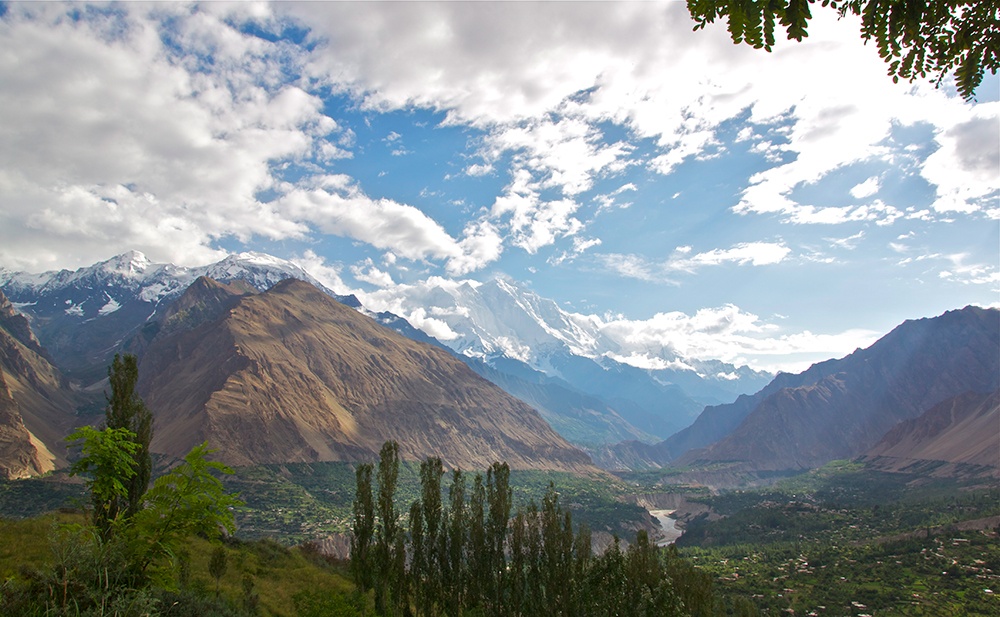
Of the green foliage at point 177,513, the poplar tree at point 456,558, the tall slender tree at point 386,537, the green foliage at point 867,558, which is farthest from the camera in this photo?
the green foliage at point 867,558

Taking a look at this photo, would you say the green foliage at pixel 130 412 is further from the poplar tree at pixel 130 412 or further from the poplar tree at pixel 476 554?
the poplar tree at pixel 476 554

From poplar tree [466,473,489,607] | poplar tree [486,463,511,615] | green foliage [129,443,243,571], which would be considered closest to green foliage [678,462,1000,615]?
poplar tree [486,463,511,615]

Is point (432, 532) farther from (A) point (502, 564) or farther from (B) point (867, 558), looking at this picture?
(B) point (867, 558)

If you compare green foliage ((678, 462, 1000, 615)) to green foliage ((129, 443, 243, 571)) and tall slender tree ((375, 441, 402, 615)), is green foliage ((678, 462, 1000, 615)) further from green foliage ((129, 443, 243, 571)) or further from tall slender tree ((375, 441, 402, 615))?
green foliage ((129, 443, 243, 571))

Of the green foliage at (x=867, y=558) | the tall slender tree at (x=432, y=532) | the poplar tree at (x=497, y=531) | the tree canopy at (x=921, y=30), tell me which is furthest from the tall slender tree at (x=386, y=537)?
the tree canopy at (x=921, y=30)

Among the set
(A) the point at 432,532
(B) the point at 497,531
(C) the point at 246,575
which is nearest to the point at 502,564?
(B) the point at 497,531

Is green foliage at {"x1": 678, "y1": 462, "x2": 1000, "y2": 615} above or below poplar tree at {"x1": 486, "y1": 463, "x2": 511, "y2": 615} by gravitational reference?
below

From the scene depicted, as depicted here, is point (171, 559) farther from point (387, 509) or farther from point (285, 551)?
point (285, 551)

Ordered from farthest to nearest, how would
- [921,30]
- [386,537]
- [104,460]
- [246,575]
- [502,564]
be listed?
[502,564]
[386,537]
[246,575]
[104,460]
[921,30]

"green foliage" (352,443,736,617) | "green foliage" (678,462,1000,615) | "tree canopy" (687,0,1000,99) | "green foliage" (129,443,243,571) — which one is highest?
"tree canopy" (687,0,1000,99)

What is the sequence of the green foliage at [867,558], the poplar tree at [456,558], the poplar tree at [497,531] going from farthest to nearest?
the green foliage at [867,558] → the poplar tree at [456,558] → the poplar tree at [497,531]

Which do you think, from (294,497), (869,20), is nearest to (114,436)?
(869,20)

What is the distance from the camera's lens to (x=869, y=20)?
640cm

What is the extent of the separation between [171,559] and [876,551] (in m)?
141
